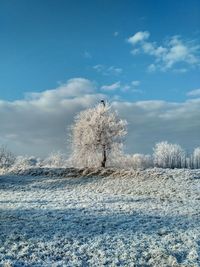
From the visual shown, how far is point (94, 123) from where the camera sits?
5141 cm

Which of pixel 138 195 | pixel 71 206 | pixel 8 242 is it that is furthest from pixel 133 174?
pixel 8 242

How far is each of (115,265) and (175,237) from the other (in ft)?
14.8

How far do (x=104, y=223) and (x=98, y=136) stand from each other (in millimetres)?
31808

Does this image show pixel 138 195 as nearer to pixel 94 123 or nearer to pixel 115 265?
pixel 115 265

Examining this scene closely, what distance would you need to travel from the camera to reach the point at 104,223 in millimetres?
19484

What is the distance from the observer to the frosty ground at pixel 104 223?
1470cm

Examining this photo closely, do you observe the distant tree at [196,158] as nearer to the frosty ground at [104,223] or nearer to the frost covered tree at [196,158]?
the frost covered tree at [196,158]

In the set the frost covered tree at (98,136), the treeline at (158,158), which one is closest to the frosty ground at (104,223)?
the frost covered tree at (98,136)

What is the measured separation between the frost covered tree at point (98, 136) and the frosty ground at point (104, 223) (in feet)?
49.6

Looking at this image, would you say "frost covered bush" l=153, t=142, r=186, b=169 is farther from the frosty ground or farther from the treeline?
the frosty ground

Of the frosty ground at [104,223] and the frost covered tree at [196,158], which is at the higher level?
the frost covered tree at [196,158]

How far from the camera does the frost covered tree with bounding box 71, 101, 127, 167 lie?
51.1m

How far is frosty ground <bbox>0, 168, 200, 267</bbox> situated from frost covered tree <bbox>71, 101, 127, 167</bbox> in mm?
15130

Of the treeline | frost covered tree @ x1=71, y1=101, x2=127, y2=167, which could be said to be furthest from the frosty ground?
the treeline
